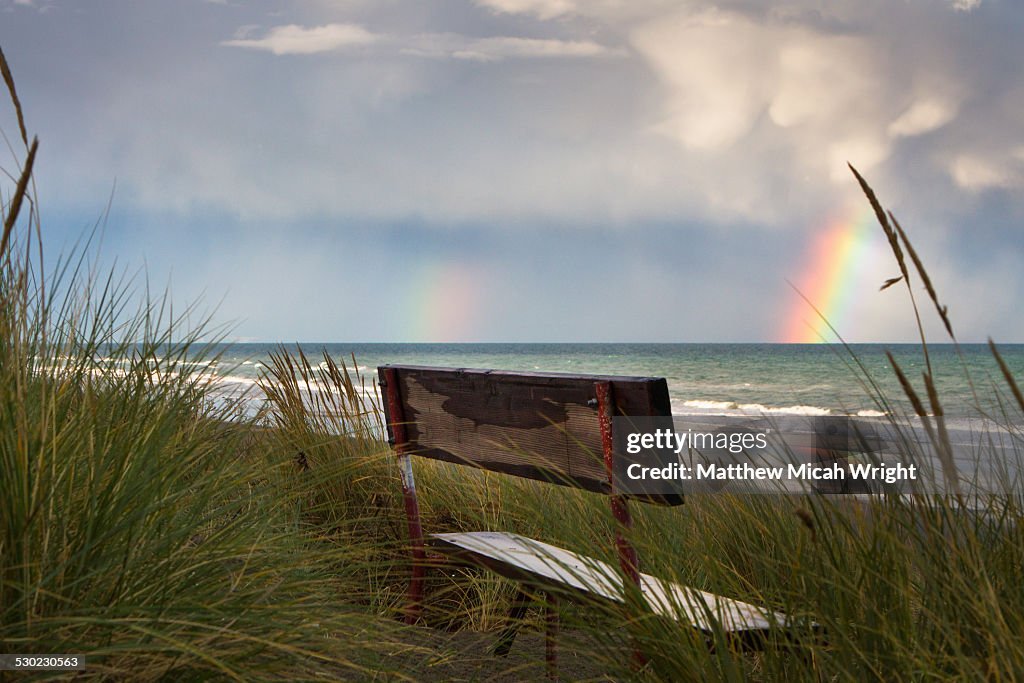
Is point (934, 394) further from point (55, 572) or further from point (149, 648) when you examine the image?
point (55, 572)

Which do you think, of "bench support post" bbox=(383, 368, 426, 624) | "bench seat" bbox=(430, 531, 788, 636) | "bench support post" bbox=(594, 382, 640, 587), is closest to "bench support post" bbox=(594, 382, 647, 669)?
"bench support post" bbox=(594, 382, 640, 587)

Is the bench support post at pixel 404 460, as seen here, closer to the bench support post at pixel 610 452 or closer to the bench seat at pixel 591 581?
the bench seat at pixel 591 581

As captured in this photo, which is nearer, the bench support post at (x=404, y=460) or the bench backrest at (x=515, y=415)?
the bench backrest at (x=515, y=415)

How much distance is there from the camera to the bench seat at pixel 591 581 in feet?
5.88

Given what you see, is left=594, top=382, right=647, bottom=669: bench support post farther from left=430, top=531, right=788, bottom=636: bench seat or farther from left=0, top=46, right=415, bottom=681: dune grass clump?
left=0, top=46, right=415, bottom=681: dune grass clump

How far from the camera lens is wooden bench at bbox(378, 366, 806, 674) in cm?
207

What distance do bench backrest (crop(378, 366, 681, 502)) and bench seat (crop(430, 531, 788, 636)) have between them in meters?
0.26

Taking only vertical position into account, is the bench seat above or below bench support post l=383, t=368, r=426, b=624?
below

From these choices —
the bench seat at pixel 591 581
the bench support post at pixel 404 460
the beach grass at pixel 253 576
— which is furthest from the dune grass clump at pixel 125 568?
the bench support post at pixel 404 460

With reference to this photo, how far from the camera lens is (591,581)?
8.30 feet

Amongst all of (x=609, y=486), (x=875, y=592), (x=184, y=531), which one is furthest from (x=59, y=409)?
(x=875, y=592)

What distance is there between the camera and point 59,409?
2.10 m

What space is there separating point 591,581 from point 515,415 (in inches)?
27.6

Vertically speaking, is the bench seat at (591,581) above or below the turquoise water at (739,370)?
below
